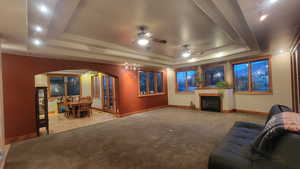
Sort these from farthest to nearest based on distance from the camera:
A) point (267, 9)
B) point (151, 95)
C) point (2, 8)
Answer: point (151, 95) < point (267, 9) < point (2, 8)

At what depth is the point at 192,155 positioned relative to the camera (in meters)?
2.49

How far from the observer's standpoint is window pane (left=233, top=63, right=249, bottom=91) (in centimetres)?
578

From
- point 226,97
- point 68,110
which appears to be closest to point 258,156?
point 226,97

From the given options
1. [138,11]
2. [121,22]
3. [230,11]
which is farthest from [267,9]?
[121,22]

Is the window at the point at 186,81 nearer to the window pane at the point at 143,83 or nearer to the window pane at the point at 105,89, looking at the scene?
the window pane at the point at 143,83

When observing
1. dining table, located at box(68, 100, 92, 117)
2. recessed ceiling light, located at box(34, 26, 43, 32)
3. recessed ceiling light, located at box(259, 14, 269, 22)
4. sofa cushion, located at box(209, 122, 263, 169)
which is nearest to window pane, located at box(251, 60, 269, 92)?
recessed ceiling light, located at box(259, 14, 269, 22)

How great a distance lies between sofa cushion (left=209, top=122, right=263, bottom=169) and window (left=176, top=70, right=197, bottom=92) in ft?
16.9

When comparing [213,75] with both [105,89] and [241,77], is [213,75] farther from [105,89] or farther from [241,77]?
[105,89]

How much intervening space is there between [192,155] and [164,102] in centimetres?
564

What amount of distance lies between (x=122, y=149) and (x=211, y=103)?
5089 mm

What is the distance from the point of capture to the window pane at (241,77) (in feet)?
19.0

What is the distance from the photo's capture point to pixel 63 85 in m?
7.88

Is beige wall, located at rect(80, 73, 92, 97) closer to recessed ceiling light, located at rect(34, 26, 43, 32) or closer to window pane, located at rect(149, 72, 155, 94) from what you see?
window pane, located at rect(149, 72, 155, 94)

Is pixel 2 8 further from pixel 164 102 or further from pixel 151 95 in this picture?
pixel 164 102
